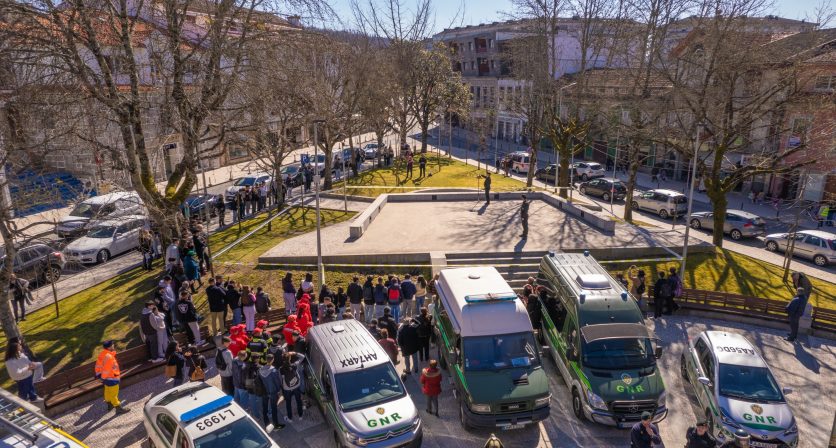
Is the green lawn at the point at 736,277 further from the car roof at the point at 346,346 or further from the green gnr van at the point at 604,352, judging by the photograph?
→ the car roof at the point at 346,346

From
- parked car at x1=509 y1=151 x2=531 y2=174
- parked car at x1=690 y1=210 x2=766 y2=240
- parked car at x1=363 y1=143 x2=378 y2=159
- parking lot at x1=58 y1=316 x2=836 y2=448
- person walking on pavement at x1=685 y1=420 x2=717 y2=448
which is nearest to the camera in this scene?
person walking on pavement at x1=685 y1=420 x2=717 y2=448

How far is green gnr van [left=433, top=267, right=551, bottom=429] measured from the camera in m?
10.9

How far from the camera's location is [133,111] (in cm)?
1691

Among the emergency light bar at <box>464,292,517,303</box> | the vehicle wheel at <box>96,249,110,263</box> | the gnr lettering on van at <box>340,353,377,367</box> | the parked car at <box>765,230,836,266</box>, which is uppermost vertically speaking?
the emergency light bar at <box>464,292,517,303</box>

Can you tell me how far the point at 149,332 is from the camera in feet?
43.2

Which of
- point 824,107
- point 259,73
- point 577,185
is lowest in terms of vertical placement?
point 577,185

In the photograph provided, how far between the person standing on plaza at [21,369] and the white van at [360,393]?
5.96 metres

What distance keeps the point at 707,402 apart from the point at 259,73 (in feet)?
53.2

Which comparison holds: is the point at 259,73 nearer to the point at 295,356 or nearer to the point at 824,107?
the point at 295,356

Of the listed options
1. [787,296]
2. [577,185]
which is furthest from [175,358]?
[577,185]

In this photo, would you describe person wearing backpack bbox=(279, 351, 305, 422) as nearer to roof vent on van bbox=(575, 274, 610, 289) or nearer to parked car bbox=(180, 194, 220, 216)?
roof vent on van bbox=(575, 274, 610, 289)

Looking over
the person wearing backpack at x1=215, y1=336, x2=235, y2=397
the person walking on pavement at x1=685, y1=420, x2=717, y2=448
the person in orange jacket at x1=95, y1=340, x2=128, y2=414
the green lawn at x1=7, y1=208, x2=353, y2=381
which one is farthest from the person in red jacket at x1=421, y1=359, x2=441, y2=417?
the green lawn at x1=7, y1=208, x2=353, y2=381

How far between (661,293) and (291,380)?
11.4 m

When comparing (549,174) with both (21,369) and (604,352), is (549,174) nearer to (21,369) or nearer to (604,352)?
(604,352)
